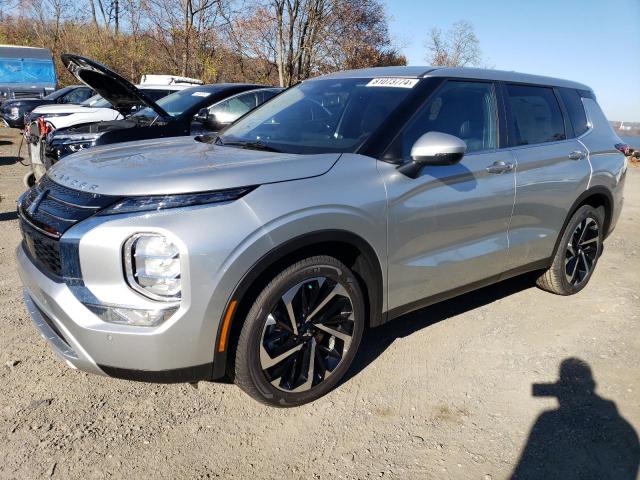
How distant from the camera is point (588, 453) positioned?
255cm

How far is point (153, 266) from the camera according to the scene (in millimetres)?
2232

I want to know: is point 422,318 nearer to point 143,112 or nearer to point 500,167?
point 500,167

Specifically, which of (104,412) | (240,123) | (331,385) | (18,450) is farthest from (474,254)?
(18,450)

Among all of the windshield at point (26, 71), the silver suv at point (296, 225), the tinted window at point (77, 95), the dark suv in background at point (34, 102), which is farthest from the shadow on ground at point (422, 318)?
the windshield at point (26, 71)

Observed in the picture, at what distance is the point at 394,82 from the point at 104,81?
3.66m

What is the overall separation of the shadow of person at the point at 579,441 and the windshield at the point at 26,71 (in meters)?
26.4

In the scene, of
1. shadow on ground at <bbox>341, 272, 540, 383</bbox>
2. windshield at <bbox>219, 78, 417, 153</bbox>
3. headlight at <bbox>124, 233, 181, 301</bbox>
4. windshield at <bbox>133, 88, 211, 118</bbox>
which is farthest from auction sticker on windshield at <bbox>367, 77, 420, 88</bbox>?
windshield at <bbox>133, 88, 211, 118</bbox>

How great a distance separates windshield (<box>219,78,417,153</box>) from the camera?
3.04 metres

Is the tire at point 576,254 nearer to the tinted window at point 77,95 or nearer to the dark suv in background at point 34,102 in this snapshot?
the dark suv in background at point 34,102

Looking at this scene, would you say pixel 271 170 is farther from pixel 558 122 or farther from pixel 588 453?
→ pixel 558 122

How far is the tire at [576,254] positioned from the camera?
4.30 m

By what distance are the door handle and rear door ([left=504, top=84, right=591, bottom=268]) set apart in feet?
0.38

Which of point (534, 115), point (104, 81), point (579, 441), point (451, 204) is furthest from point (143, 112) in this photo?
point (579, 441)

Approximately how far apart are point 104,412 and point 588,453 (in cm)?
245
